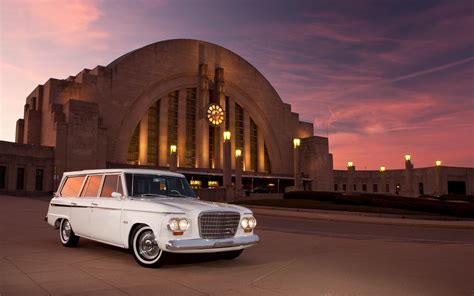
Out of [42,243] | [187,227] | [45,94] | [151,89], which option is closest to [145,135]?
[151,89]

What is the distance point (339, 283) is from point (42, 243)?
795 cm

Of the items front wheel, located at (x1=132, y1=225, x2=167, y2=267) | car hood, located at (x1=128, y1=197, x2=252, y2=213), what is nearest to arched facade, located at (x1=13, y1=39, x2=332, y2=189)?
car hood, located at (x1=128, y1=197, x2=252, y2=213)

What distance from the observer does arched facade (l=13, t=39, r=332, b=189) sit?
48.9m

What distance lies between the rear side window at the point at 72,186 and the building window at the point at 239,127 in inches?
2296

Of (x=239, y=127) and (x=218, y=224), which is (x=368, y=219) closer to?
(x=218, y=224)

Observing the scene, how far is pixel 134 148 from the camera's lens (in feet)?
191

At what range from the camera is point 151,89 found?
197 ft

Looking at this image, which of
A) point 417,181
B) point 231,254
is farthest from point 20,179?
point 417,181

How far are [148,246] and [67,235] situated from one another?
352 cm

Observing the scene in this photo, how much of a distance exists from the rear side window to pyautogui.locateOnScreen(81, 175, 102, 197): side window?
0.33m

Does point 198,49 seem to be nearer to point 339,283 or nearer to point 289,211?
point 289,211

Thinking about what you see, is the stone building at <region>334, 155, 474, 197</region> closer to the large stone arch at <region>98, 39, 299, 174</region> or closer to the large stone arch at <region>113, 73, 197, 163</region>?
the large stone arch at <region>98, 39, 299, 174</region>

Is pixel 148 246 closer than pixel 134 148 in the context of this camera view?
→ Yes

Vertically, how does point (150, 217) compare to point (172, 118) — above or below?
below
